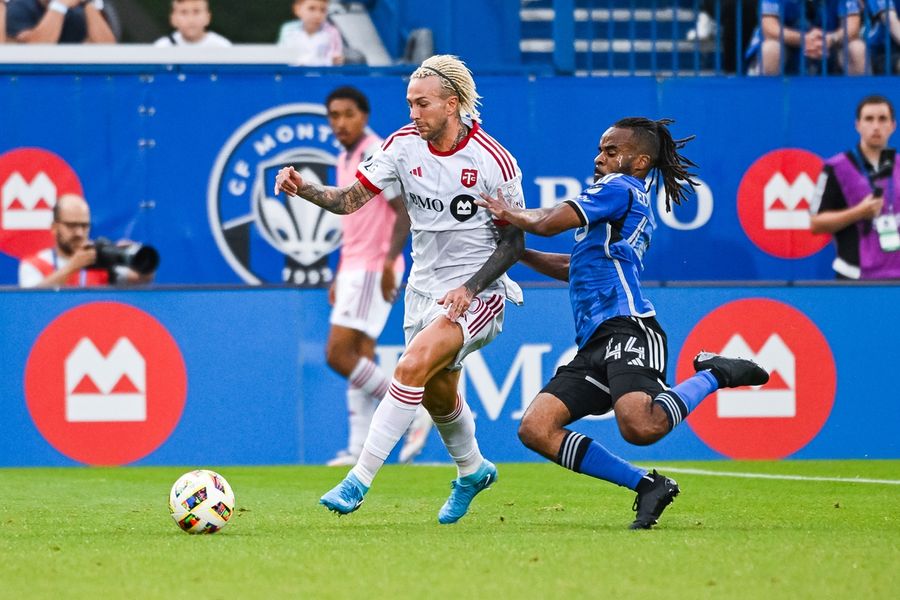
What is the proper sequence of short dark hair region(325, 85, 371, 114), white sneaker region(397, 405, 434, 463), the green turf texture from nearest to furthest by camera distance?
the green turf texture → white sneaker region(397, 405, 434, 463) → short dark hair region(325, 85, 371, 114)

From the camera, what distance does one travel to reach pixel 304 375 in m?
11.4

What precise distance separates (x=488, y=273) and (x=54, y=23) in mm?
7029

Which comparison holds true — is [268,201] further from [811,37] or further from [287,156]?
[811,37]

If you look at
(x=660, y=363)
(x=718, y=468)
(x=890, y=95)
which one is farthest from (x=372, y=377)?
(x=890, y=95)

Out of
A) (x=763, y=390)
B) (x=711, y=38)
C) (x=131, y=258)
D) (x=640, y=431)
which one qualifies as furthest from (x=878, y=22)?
(x=640, y=431)

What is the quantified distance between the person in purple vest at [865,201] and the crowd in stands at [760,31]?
2.57 ft

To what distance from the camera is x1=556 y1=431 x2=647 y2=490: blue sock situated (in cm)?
707

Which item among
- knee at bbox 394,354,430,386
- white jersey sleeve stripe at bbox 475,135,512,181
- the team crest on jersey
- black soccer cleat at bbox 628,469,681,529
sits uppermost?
white jersey sleeve stripe at bbox 475,135,512,181

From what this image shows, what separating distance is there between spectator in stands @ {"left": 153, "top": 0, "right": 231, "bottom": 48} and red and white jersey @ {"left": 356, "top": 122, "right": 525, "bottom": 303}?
20.2 feet

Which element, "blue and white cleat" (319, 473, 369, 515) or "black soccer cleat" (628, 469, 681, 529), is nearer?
"blue and white cleat" (319, 473, 369, 515)

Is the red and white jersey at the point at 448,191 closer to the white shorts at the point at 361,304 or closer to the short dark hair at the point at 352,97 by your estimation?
the white shorts at the point at 361,304

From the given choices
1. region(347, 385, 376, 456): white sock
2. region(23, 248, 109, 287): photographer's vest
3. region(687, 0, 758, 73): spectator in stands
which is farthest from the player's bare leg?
region(687, 0, 758, 73): spectator in stands

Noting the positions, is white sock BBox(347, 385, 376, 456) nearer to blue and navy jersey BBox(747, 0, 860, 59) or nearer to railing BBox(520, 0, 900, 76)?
railing BBox(520, 0, 900, 76)

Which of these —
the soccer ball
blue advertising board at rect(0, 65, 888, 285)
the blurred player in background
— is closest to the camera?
the soccer ball
